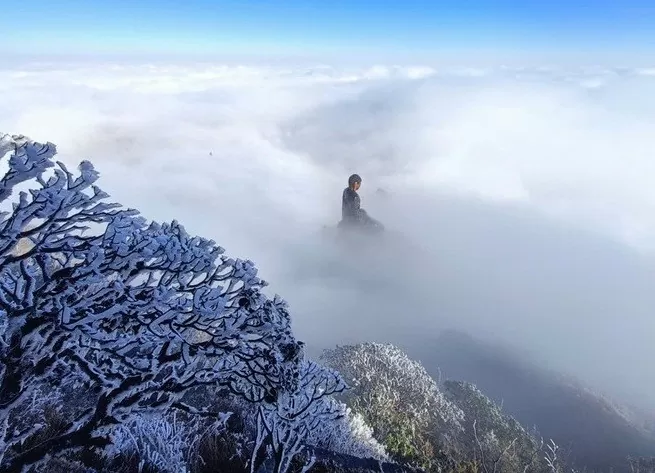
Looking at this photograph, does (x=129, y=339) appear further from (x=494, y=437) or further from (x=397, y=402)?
(x=494, y=437)

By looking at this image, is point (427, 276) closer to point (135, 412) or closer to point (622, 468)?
point (622, 468)

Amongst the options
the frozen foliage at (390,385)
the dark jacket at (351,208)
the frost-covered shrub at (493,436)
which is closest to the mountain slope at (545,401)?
the frost-covered shrub at (493,436)

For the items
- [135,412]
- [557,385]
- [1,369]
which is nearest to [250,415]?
[135,412]

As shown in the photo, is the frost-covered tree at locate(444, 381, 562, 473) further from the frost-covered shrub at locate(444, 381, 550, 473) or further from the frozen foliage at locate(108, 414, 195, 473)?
the frozen foliage at locate(108, 414, 195, 473)

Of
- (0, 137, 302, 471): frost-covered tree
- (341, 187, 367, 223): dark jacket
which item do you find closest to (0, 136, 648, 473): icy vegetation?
(0, 137, 302, 471): frost-covered tree

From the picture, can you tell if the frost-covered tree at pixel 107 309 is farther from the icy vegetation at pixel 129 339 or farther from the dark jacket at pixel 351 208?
the dark jacket at pixel 351 208
